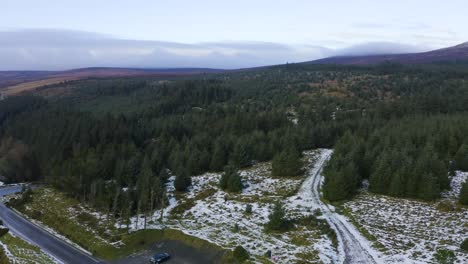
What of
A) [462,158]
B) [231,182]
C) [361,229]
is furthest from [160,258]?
[462,158]

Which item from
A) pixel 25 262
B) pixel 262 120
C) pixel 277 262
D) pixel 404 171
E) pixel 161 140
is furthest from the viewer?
pixel 262 120

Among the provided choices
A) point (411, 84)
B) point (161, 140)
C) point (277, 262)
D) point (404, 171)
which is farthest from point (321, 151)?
point (411, 84)

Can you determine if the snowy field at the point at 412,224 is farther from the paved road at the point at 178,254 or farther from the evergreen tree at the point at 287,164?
the paved road at the point at 178,254

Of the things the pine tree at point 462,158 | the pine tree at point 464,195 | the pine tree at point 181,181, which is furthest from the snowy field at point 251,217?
the pine tree at point 462,158

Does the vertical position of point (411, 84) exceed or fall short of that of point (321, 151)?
it exceeds it

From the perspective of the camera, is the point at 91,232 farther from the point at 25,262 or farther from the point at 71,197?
the point at 71,197

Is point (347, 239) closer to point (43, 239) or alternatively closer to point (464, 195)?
point (464, 195)
